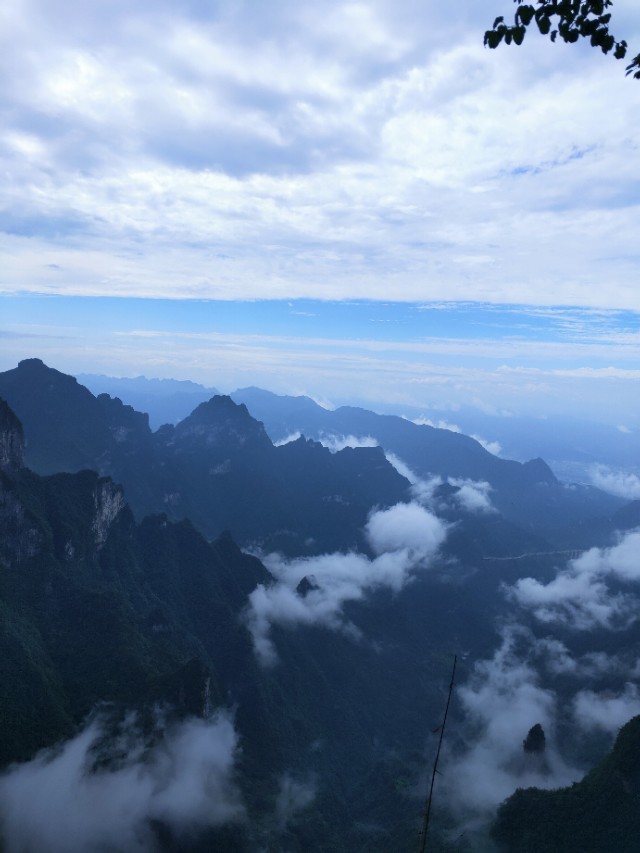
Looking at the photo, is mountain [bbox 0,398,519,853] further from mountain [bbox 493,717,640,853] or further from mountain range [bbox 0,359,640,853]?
mountain [bbox 493,717,640,853]

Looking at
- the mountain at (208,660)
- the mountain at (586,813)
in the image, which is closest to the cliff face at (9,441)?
the mountain at (208,660)

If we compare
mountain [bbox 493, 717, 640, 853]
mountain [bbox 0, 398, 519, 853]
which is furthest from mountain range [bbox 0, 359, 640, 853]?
mountain [bbox 493, 717, 640, 853]

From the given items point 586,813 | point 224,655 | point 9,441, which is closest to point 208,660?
point 224,655

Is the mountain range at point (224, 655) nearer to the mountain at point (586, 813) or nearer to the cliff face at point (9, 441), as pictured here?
the cliff face at point (9, 441)

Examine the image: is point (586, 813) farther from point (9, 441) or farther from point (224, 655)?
point (9, 441)

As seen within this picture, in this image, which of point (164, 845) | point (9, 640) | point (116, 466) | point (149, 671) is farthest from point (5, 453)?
point (116, 466)

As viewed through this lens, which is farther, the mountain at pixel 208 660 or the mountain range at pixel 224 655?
A: the mountain at pixel 208 660

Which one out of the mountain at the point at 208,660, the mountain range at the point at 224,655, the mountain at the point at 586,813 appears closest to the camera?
the mountain at the point at 586,813

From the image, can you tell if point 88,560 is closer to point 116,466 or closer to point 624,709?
point 116,466
